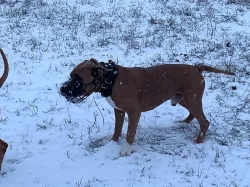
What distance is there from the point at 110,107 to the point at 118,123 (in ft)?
4.05

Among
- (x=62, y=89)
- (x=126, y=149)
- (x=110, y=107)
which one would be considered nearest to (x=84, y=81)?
(x=62, y=89)

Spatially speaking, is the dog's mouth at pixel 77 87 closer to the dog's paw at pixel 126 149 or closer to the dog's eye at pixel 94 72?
the dog's eye at pixel 94 72

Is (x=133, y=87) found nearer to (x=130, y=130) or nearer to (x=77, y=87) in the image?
(x=130, y=130)

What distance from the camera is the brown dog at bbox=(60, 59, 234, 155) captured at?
4109 millimetres

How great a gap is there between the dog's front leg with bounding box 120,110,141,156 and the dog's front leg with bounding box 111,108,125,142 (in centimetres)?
31

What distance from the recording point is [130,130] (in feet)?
14.6

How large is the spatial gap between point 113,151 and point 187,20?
661 cm

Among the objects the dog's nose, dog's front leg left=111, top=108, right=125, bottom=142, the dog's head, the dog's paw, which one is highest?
the dog's head

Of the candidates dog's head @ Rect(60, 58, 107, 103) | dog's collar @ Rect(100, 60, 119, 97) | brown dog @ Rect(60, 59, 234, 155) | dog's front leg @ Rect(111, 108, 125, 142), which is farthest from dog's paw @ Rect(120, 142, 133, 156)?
dog's head @ Rect(60, 58, 107, 103)

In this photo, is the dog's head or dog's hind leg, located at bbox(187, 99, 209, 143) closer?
the dog's head

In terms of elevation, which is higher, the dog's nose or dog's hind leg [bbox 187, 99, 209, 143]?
the dog's nose

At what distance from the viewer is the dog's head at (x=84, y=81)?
13.4 feet

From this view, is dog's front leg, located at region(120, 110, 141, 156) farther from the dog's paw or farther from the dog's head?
the dog's head

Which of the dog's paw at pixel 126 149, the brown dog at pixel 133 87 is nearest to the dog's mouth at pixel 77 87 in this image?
the brown dog at pixel 133 87
